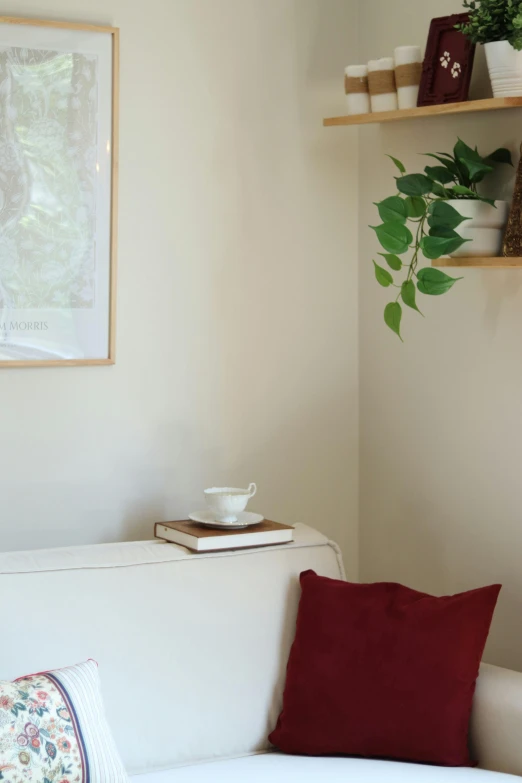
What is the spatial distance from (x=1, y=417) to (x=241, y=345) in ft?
2.24

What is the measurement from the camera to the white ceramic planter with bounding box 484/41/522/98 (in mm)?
2068

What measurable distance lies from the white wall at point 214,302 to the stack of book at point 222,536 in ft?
0.96

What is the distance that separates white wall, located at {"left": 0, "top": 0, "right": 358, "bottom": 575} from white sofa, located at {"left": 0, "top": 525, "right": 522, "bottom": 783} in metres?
0.35

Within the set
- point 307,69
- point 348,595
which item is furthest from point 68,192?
point 348,595

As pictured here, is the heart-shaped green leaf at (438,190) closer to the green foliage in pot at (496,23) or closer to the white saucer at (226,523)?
the green foliage in pot at (496,23)

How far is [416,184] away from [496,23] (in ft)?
1.21

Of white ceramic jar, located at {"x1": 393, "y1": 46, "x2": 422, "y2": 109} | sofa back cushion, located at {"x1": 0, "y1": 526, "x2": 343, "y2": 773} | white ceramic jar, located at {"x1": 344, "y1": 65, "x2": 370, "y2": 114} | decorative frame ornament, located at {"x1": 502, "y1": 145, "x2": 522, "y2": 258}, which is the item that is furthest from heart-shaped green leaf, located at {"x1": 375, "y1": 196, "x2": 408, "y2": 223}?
sofa back cushion, located at {"x1": 0, "y1": 526, "x2": 343, "y2": 773}

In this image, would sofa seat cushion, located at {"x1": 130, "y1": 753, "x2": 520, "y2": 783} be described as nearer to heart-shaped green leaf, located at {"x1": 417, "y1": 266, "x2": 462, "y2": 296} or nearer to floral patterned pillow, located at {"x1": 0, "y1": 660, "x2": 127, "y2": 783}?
floral patterned pillow, located at {"x1": 0, "y1": 660, "x2": 127, "y2": 783}

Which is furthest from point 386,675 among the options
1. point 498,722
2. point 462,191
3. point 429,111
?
point 429,111

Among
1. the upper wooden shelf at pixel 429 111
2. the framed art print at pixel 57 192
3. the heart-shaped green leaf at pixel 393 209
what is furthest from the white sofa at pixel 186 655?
the upper wooden shelf at pixel 429 111

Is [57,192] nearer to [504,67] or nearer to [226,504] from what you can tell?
[226,504]

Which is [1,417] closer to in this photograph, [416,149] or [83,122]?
[83,122]

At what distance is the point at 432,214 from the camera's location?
2.15 metres

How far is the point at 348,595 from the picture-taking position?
217 centimetres
